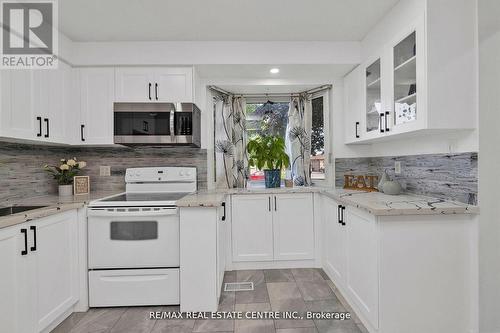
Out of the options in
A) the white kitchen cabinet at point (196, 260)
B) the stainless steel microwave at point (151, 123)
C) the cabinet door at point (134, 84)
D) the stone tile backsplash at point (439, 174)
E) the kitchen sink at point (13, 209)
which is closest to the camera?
the stone tile backsplash at point (439, 174)

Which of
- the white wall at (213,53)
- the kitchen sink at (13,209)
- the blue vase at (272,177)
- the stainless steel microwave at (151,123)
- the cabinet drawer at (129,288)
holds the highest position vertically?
the white wall at (213,53)

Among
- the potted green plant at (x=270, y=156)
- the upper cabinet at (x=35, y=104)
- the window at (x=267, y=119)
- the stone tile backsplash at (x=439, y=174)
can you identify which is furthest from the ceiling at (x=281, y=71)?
the upper cabinet at (x=35, y=104)

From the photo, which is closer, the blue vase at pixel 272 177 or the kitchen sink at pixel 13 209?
the kitchen sink at pixel 13 209

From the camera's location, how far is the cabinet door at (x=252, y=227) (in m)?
2.85

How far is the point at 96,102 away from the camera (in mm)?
2596

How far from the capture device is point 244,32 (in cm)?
241

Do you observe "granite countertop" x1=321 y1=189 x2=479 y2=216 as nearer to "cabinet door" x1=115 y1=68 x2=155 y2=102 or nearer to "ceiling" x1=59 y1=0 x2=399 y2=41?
"ceiling" x1=59 y1=0 x2=399 y2=41

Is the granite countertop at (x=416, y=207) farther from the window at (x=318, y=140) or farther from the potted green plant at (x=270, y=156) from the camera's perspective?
the window at (x=318, y=140)

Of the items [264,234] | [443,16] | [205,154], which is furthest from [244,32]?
[264,234]

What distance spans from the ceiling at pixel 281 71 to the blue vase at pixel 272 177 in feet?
3.60

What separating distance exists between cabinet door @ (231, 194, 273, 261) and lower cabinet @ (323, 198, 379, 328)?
624 millimetres

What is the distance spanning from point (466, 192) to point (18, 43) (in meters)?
3.36

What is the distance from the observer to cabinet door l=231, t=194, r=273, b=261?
2.85m

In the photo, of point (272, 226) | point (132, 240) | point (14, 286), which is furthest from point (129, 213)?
point (272, 226)
